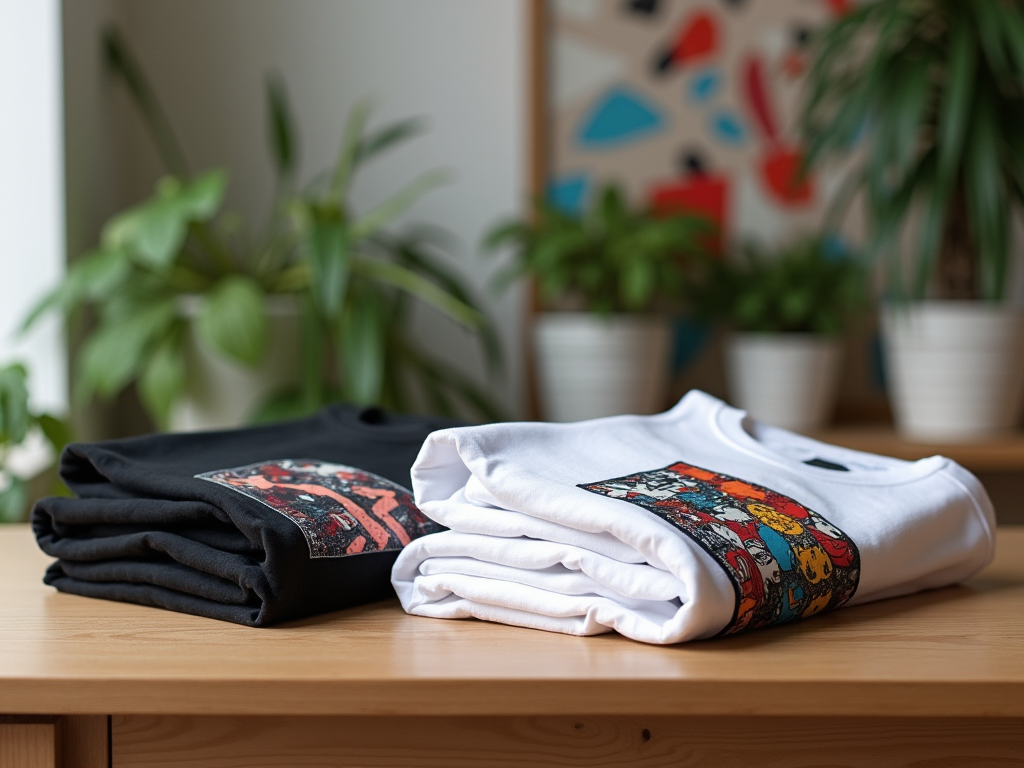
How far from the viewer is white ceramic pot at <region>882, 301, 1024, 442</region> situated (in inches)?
75.3

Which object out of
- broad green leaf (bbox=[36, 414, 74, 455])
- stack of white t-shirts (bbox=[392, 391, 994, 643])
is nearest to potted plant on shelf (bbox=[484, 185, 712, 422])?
broad green leaf (bbox=[36, 414, 74, 455])

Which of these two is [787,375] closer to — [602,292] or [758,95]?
[602,292]

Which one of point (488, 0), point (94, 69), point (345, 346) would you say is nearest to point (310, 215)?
point (345, 346)

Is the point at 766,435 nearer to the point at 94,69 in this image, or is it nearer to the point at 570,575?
the point at 570,575

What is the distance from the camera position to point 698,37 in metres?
2.30

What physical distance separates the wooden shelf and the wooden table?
56.5 inches

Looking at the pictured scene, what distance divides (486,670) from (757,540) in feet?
0.57

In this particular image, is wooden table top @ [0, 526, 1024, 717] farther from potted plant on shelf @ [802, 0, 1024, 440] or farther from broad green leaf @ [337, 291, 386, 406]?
potted plant on shelf @ [802, 0, 1024, 440]

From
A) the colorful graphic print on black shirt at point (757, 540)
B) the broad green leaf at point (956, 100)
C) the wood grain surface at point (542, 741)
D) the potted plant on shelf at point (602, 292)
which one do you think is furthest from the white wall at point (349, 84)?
the wood grain surface at point (542, 741)

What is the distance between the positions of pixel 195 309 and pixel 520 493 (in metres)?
1.42

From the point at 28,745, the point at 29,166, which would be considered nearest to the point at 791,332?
the point at 29,166

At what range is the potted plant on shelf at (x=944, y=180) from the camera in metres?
1.82

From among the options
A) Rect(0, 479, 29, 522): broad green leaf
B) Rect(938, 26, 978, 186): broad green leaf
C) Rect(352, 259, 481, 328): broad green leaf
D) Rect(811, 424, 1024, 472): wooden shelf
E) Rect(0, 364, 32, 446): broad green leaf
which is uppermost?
Rect(938, 26, 978, 186): broad green leaf

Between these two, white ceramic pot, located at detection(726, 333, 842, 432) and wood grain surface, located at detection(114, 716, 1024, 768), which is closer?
wood grain surface, located at detection(114, 716, 1024, 768)
